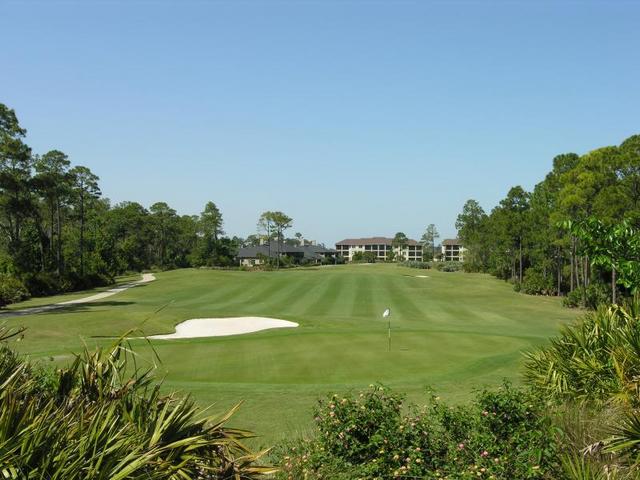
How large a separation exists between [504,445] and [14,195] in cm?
A: 5089

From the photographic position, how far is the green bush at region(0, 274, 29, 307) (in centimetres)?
3928

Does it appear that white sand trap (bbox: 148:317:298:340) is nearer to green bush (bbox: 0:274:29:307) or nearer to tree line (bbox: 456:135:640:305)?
tree line (bbox: 456:135:640:305)

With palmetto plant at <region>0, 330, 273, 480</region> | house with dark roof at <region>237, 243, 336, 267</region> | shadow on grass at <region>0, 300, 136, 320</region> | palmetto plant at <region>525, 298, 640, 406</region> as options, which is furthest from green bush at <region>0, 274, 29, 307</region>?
house with dark roof at <region>237, 243, 336, 267</region>

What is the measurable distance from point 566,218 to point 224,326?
25985 millimetres

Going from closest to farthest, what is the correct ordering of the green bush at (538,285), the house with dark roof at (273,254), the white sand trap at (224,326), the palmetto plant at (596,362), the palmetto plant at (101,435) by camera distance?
the palmetto plant at (101,435)
the palmetto plant at (596,362)
the white sand trap at (224,326)
the green bush at (538,285)
the house with dark roof at (273,254)

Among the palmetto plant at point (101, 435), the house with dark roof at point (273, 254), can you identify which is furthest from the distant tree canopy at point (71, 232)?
the palmetto plant at point (101, 435)

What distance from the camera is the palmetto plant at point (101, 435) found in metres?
4.20

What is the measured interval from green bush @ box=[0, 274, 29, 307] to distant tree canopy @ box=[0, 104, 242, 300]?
264 centimetres

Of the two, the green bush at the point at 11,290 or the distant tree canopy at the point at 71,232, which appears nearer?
the green bush at the point at 11,290

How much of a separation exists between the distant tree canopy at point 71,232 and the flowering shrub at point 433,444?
42.1 meters

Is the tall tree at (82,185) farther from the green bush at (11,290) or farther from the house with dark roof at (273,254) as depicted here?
the house with dark roof at (273,254)

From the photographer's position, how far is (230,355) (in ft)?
57.2

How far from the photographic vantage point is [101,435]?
4715 millimetres

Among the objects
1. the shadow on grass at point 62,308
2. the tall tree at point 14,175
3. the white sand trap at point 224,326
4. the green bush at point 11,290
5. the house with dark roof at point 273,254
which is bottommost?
the white sand trap at point 224,326
